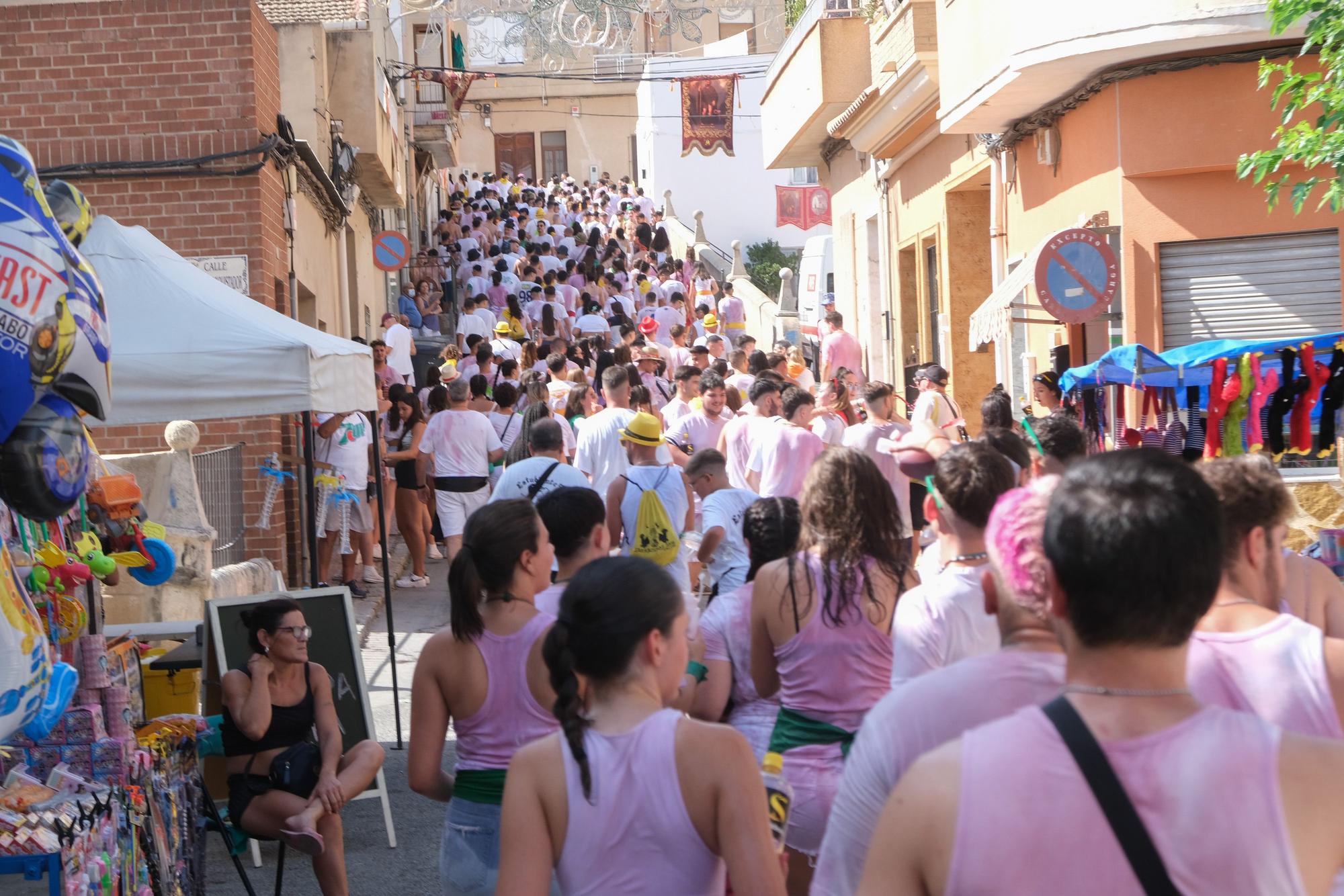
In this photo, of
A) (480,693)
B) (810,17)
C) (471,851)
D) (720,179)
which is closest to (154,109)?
(480,693)

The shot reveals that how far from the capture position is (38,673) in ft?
13.0

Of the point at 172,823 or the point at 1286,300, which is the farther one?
the point at 1286,300

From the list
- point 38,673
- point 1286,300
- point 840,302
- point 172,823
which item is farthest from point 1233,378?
point 840,302

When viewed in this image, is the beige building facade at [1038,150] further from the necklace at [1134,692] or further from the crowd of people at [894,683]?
the necklace at [1134,692]

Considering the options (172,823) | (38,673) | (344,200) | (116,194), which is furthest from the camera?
(344,200)

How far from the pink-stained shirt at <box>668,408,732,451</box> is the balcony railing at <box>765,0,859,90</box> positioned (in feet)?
40.8

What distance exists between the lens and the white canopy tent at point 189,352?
280 inches

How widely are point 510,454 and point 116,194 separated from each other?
437cm

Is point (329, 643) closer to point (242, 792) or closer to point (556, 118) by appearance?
point (242, 792)

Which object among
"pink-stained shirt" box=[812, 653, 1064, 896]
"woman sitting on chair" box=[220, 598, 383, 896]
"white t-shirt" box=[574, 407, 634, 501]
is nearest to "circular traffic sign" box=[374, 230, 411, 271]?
"white t-shirt" box=[574, 407, 634, 501]

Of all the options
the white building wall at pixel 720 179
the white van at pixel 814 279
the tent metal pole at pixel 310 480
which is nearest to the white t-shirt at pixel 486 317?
the white van at pixel 814 279

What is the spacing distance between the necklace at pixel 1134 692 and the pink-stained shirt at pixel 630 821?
3.20 ft

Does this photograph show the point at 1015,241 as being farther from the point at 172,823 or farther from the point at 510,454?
the point at 172,823

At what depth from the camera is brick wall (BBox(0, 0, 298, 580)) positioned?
11.4m
